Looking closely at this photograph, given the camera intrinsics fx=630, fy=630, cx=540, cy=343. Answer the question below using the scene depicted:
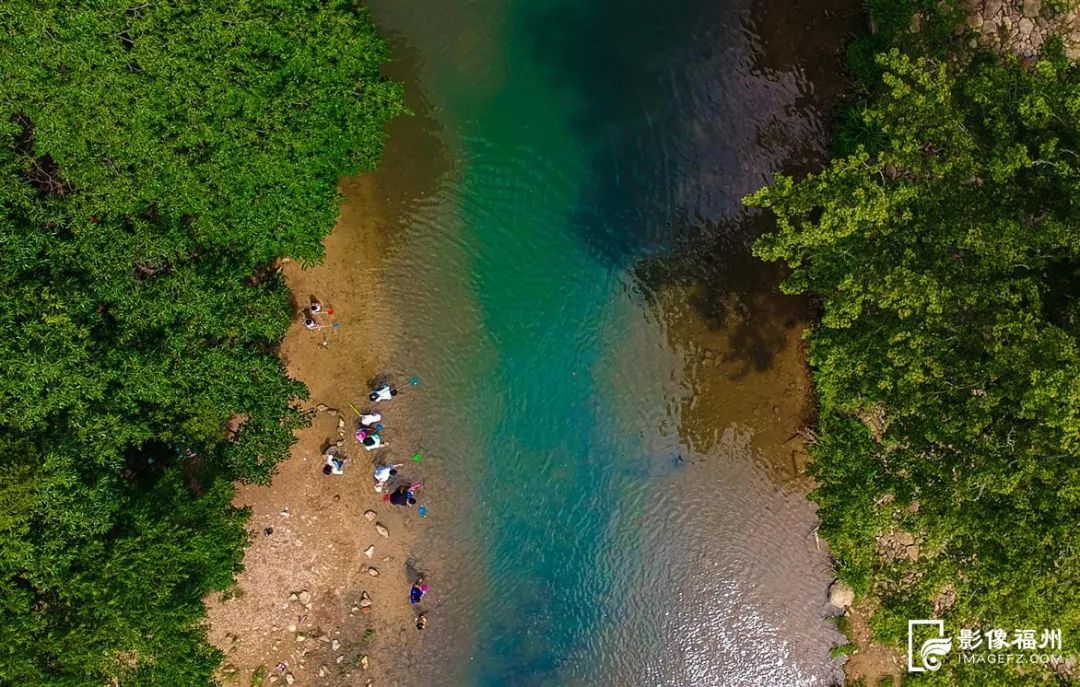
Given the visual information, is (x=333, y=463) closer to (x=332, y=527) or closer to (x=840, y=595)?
(x=332, y=527)

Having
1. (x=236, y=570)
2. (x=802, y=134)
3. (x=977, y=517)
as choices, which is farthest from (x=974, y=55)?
(x=236, y=570)

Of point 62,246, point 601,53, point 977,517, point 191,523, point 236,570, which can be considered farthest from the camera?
point 601,53

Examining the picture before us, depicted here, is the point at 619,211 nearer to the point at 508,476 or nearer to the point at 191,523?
the point at 508,476

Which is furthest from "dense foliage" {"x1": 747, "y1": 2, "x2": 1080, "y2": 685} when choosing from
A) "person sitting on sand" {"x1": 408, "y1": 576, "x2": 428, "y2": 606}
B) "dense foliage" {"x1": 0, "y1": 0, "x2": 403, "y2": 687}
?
"person sitting on sand" {"x1": 408, "y1": 576, "x2": 428, "y2": 606}

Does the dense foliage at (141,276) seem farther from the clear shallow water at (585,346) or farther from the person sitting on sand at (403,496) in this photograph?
the person sitting on sand at (403,496)

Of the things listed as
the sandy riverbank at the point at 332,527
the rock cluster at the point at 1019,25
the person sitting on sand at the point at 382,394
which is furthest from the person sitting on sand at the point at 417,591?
the rock cluster at the point at 1019,25

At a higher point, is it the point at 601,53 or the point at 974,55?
the point at 601,53

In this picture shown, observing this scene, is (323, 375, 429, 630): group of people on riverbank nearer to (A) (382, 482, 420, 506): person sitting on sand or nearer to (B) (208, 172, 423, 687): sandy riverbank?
(A) (382, 482, 420, 506): person sitting on sand
